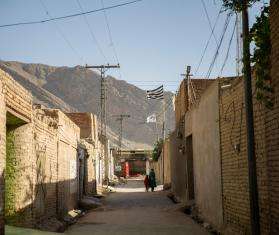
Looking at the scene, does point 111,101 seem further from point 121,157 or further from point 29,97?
point 29,97

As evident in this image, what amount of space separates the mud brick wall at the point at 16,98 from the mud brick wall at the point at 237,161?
16.1 feet

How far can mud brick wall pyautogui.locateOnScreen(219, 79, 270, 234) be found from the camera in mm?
8773

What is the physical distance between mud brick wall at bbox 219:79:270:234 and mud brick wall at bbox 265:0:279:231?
591 millimetres

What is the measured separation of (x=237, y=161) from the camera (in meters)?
11.0

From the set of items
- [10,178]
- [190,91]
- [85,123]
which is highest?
[190,91]

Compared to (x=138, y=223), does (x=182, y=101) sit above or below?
above

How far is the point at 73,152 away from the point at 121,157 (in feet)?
179

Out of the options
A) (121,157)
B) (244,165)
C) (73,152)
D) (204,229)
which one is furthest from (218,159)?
(121,157)

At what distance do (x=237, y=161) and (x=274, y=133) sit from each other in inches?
138

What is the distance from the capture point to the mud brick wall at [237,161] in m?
8.77

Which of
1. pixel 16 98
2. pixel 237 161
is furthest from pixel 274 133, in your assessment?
pixel 16 98

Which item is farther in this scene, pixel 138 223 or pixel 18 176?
pixel 138 223

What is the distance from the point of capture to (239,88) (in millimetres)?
10648

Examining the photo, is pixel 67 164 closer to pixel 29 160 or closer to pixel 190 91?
pixel 29 160
